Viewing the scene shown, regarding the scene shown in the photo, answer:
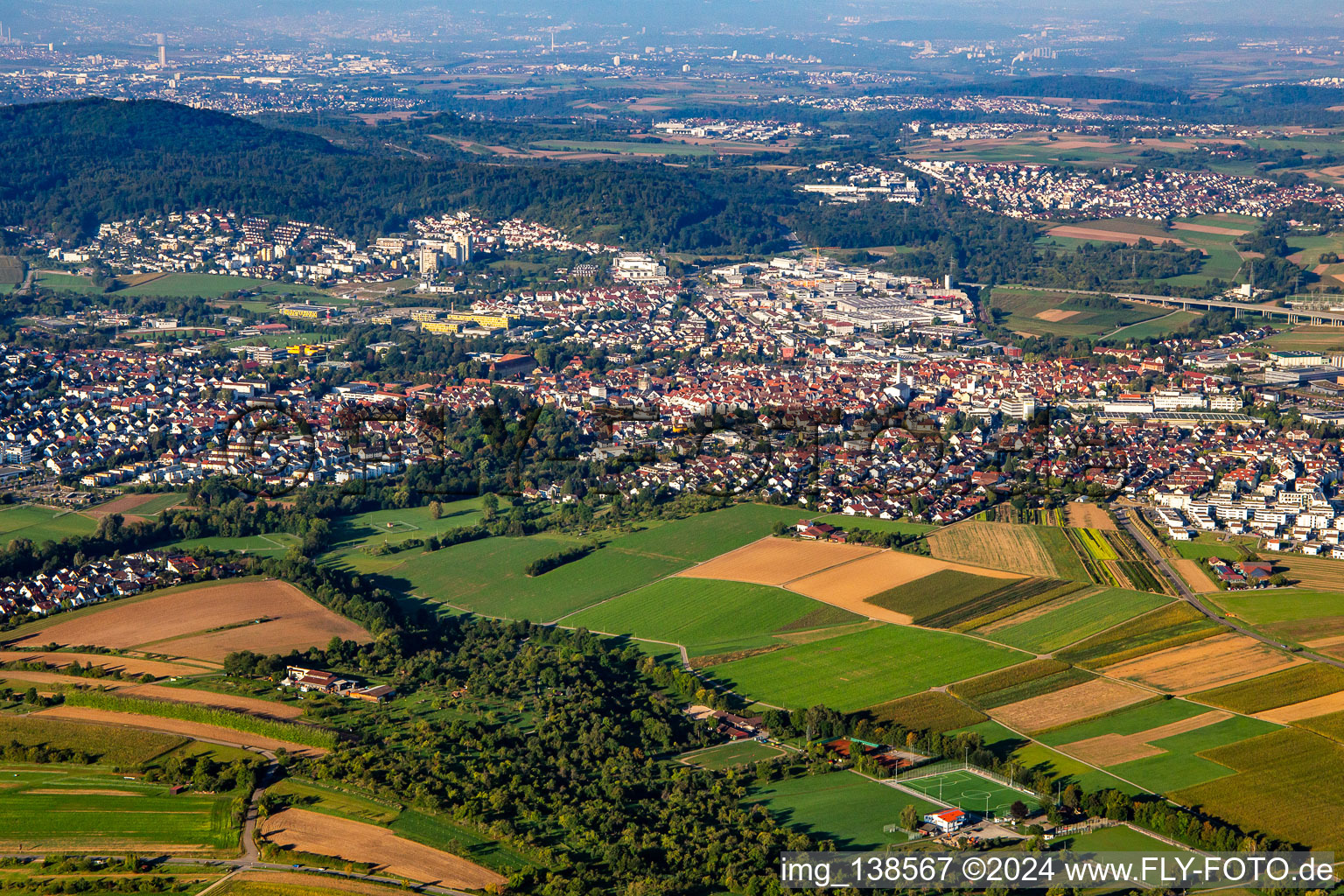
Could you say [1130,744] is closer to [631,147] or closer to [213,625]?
[213,625]

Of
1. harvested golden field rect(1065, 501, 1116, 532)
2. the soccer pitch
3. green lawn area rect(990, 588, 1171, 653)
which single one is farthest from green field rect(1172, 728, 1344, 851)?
harvested golden field rect(1065, 501, 1116, 532)

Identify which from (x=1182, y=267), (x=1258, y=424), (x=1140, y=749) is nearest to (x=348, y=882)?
(x=1140, y=749)

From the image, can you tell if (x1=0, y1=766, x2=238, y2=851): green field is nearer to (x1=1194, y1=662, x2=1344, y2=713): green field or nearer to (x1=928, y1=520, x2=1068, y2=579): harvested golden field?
(x1=1194, y1=662, x2=1344, y2=713): green field

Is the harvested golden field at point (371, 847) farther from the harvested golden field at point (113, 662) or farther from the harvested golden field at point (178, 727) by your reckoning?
the harvested golden field at point (113, 662)

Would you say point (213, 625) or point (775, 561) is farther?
point (775, 561)

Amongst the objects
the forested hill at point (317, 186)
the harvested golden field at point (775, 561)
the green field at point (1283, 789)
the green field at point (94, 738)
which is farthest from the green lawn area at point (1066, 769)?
the forested hill at point (317, 186)

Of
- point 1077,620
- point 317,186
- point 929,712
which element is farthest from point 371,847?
point 317,186
